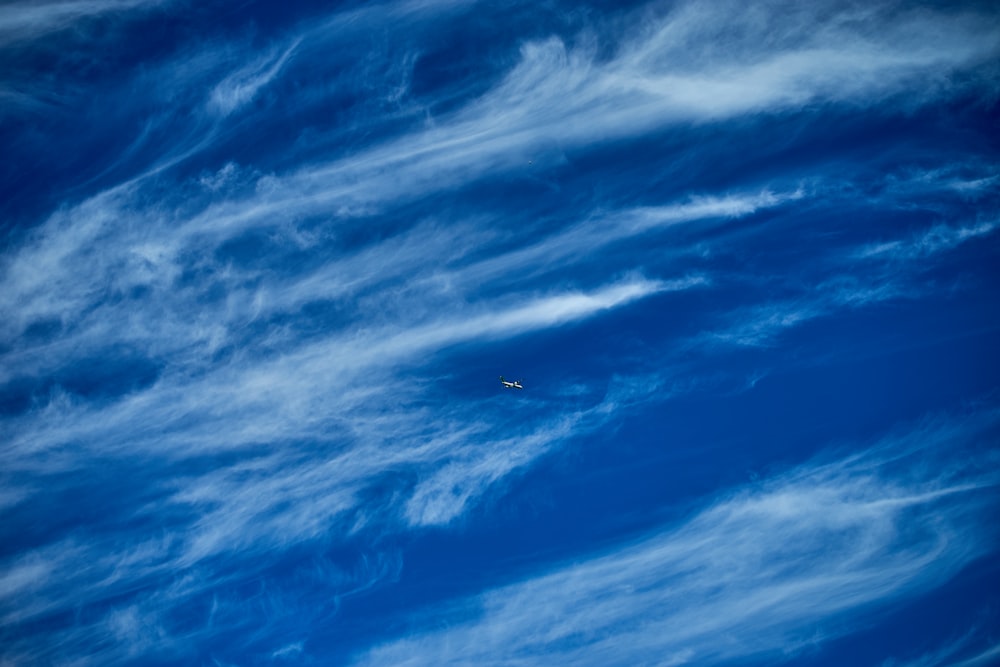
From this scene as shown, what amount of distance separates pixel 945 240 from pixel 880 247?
11.5 feet

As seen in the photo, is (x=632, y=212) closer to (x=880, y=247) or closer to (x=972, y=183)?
(x=880, y=247)

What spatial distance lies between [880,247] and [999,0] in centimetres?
1484

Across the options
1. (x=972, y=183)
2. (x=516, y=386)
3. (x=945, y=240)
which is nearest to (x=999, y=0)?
(x=972, y=183)

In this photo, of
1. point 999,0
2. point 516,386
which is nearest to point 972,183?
point 999,0

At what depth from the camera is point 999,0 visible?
1977 inches

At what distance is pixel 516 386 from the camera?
51.7 m

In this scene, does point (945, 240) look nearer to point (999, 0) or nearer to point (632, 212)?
point (999, 0)

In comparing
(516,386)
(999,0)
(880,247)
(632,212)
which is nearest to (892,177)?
(880,247)

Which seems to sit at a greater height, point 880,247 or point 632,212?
point 632,212

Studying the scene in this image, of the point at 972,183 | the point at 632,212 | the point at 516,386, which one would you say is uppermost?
the point at 632,212

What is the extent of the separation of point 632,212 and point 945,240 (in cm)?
1740

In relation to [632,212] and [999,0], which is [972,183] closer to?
[999,0]

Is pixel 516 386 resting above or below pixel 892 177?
below

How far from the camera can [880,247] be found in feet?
168
